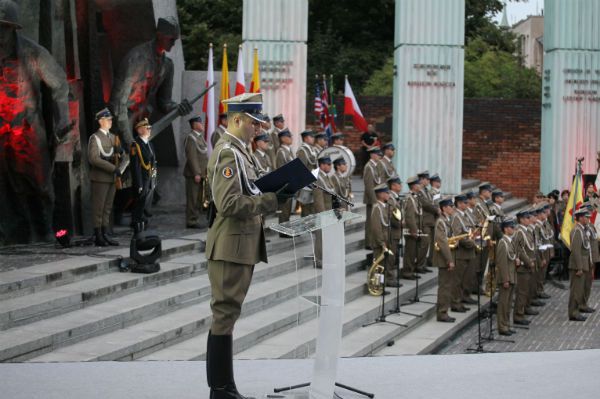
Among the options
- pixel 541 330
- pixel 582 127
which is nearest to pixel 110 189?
pixel 541 330

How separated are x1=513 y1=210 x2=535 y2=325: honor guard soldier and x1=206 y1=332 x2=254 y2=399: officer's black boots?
34.6ft

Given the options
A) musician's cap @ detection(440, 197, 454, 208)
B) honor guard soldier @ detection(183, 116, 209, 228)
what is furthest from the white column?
musician's cap @ detection(440, 197, 454, 208)

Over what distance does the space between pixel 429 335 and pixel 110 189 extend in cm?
437

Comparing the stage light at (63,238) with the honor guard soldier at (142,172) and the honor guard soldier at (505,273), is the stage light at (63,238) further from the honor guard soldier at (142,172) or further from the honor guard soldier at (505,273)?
the honor guard soldier at (505,273)

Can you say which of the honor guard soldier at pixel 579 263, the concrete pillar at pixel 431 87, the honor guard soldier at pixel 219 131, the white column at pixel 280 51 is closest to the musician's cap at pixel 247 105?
the honor guard soldier at pixel 219 131

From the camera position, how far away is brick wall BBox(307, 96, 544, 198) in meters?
27.3

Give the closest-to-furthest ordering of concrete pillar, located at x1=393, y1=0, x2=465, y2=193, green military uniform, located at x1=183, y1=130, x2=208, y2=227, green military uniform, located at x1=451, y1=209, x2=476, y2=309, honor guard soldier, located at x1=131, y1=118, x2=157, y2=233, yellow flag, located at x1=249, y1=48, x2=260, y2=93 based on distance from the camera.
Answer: honor guard soldier, located at x1=131, y1=118, x2=157, y2=233, green military uniform, located at x1=183, y1=130, x2=208, y2=227, green military uniform, located at x1=451, y1=209, x2=476, y2=309, yellow flag, located at x1=249, y1=48, x2=260, y2=93, concrete pillar, located at x1=393, y1=0, x2=465, y2=193

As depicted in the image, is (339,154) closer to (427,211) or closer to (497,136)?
(427,211)

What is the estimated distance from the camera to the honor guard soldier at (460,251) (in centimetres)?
1656

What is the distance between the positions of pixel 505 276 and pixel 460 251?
982mm

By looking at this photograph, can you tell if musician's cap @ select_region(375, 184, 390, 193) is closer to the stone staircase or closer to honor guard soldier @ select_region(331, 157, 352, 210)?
honor guard soldier @ select_region(331, 157, 352, 210)

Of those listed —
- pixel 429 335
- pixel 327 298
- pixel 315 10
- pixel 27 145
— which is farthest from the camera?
pixel 315 10

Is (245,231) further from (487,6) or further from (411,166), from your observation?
(487,6)

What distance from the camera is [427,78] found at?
2084 cm
